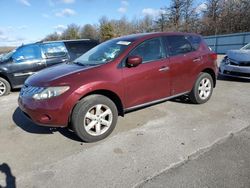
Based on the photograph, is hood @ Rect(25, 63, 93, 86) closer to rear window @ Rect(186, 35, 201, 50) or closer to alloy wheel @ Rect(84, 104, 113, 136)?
alloy wheel @ Rect(84, 104, 113, 136)

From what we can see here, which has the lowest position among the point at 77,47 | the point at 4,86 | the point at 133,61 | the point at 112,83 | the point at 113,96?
the point at 4,86

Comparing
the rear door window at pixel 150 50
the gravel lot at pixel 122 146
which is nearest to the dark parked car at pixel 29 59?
the gravel lot at pixel 122 146

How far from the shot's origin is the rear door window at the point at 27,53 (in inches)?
305

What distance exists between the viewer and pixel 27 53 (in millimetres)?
7844

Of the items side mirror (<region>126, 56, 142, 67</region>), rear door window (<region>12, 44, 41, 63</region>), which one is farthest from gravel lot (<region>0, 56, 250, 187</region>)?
rear door window (<region>12, 44, 41, 63</region>)

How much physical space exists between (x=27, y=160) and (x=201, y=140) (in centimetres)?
261

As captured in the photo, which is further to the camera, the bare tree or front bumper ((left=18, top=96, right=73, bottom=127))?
the bare tree

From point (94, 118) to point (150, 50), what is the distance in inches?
66.7

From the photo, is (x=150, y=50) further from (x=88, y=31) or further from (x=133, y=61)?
(x=88, y=31)

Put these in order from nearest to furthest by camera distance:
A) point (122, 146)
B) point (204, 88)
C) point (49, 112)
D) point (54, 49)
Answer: point (49, 112), point (122, 146), point (204, 88), point (54, 49)

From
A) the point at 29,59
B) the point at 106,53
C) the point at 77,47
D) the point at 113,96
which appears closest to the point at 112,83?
the point at 113,96

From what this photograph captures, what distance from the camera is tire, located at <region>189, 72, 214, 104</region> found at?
514 centimetres

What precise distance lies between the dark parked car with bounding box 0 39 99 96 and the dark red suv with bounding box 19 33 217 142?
12.3ft

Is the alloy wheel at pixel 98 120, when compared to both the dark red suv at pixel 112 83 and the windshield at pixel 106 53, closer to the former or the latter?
the dark red suv at pixel 112 83
